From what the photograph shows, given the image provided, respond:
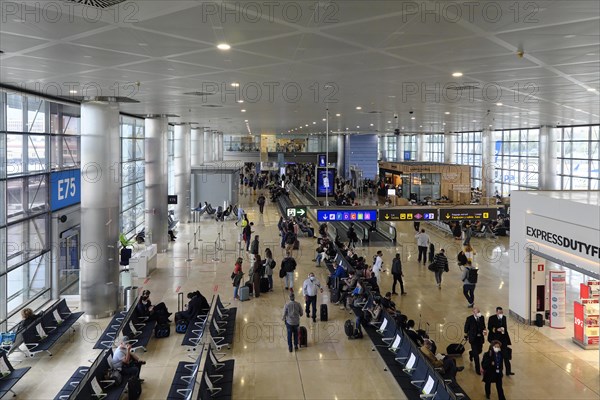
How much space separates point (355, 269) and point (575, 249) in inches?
257

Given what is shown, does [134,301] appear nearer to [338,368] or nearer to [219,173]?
[338,368]

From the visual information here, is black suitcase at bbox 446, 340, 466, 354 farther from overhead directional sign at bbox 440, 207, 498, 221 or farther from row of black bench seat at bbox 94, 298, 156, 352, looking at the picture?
overhead directional sign at bbox 440, 207, 498, 221

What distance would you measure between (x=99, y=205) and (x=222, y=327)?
4893 millimetres

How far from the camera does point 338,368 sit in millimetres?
10102

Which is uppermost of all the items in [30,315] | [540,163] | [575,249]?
[540,163]

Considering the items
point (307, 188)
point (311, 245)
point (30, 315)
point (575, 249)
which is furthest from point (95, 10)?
point (307, 188)

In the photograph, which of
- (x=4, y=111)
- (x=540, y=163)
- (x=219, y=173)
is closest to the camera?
(x=4, y=111)

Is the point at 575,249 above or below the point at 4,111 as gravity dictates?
below

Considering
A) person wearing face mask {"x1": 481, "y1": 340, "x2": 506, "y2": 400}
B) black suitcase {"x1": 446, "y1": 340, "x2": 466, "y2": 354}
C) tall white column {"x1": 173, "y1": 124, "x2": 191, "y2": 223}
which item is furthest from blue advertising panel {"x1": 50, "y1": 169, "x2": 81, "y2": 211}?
tall white column {"x1": 173, "y1": 124, "x2": 191, "y2": 223}

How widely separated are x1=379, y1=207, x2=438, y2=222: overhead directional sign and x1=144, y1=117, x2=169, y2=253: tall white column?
10.8m

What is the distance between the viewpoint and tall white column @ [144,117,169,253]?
2273cm

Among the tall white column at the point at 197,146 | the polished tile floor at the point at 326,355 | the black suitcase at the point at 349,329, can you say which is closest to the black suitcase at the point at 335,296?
the polished tile floor at the point at 326,355

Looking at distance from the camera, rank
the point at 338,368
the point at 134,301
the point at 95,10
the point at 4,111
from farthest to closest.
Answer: the point at 134,301
the point at 4,111
the point at 338,368
the point at 95,10

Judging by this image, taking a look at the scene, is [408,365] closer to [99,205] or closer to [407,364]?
[407,364]
